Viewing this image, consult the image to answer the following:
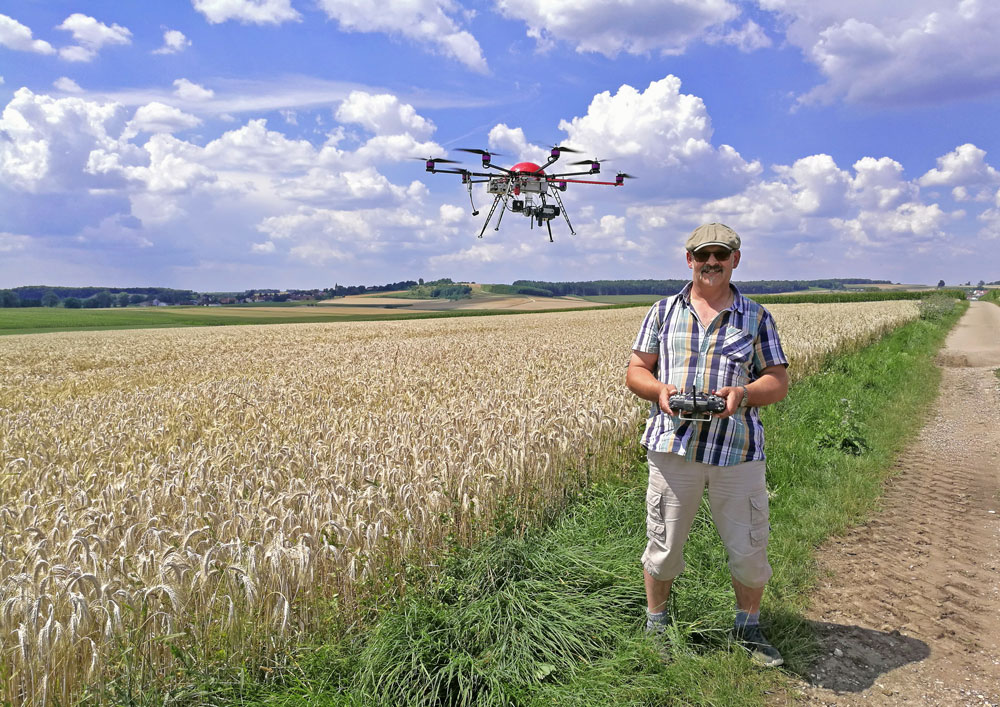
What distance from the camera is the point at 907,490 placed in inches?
304

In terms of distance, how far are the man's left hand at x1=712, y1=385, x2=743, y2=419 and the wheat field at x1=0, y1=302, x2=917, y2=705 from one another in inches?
91.4

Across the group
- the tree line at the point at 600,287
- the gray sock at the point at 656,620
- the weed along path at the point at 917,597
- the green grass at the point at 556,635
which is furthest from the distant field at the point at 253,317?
the gray sock at the point at 656,620

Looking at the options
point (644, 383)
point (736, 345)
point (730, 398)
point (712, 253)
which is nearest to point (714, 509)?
point (730, 398)

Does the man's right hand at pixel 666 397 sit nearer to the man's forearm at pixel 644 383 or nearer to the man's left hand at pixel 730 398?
the man's forearm at pixel 644 383

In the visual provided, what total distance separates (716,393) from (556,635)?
1878mm

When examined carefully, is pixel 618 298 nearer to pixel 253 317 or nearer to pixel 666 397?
pixel 253 317

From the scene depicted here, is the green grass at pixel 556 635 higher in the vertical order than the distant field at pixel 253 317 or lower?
lower

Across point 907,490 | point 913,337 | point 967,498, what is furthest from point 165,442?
point 913,337

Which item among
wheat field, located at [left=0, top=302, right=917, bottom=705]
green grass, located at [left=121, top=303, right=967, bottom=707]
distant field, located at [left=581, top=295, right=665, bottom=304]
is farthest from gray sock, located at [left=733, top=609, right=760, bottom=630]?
distant field, located at [left=581, top=295, right=665, bottom=304]

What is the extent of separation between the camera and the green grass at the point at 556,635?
361cm

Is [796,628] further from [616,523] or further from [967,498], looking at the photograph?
[967,498]

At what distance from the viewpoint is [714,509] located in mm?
3998

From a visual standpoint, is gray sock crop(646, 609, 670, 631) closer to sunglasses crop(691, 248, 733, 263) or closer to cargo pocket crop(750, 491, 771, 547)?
cargo pocket crop(750, 491, 771, 547)

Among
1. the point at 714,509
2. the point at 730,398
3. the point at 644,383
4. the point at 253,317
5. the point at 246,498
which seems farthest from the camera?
the point at 253,317
